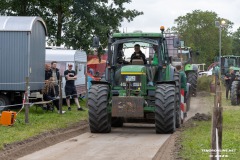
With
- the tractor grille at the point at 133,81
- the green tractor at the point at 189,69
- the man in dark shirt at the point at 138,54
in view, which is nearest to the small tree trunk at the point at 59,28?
the green tractor at the point at 189,69

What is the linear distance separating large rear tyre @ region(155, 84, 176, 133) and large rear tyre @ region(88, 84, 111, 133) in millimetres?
1337

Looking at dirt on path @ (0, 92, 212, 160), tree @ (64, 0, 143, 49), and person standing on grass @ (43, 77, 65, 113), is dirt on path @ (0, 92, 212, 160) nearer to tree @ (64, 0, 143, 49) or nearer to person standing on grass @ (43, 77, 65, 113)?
person standing on grass @ (43, 77, 65, 113)

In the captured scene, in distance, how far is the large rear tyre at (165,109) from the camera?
48.6ft

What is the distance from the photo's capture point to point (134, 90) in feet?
50.4

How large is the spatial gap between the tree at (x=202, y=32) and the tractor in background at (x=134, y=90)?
62682 millimetres

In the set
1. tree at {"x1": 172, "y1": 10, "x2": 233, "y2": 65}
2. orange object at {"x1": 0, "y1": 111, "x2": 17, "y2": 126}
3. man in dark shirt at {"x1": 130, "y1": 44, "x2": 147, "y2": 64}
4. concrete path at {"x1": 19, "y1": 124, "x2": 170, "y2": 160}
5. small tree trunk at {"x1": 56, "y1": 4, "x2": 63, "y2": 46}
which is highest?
tree at {"x1": 172, "y1": 10, "x2": 233, "y2": 65}

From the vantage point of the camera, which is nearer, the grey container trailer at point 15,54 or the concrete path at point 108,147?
the concrete path at point 108,147

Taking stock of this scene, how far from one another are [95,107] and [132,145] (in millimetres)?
2486

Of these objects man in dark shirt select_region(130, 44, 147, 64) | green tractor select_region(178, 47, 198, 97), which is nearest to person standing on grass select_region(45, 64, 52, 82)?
man in dark shirt select_region(130, 44, 147, 64)

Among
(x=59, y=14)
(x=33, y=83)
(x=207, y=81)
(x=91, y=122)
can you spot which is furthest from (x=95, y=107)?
(x=207, y=81)

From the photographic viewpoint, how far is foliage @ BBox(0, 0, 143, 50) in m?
28.2

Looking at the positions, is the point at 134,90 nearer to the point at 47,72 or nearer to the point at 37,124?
the point at 37,124

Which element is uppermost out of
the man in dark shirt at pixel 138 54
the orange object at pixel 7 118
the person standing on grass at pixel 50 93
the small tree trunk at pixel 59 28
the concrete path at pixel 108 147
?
the small tree trunk at pixel 59 28

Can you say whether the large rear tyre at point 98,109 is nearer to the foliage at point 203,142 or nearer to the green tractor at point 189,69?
A: the foliage at point 203,142
